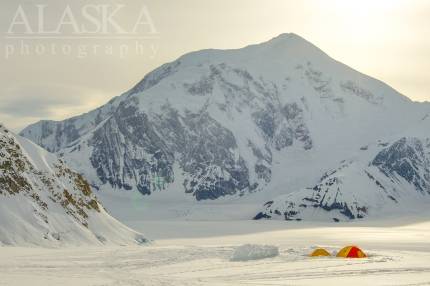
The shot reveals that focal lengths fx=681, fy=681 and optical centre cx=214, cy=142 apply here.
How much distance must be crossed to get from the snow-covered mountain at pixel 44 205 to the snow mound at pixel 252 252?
50.6 ft

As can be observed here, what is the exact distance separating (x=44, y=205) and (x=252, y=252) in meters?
19.9

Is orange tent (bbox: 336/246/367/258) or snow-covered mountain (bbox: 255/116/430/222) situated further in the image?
A: snow-covered mountain (bbox: 255/116/430/222)

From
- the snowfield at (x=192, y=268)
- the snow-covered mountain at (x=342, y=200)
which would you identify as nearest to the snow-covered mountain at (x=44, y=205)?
the snowfield at (x=192, y=268)

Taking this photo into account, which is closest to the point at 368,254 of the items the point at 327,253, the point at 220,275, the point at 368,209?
the point at 327,253

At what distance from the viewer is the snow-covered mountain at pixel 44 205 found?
162 feet

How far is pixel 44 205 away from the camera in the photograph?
53.6 meters

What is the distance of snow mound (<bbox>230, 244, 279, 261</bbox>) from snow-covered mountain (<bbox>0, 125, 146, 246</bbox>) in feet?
50.6

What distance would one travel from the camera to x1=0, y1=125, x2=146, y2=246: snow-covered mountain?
4941 centimetres

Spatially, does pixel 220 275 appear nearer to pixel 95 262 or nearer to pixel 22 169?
pixel 95 262

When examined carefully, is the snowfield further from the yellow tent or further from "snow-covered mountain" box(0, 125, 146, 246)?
"snow-covered mountain" box(0, 125, 146, 246)

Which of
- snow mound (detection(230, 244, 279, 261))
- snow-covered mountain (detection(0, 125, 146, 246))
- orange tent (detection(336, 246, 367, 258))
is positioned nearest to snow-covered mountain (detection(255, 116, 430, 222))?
snow-covered mountain (detection(0, 125, 146, 246))

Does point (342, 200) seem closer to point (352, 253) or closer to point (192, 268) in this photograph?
point (352, 253)

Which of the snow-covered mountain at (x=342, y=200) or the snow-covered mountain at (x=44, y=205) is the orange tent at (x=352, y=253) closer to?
the snow-covered mountain at (x=44, y=205)

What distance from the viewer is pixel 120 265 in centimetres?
3597
